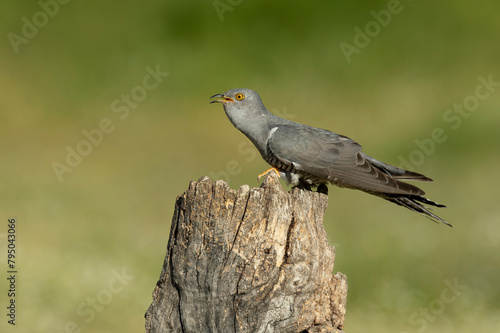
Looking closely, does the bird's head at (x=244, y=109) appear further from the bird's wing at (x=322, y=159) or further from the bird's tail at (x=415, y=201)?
the bird's tail at (x=415, y=201)

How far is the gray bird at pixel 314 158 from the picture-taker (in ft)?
15.2

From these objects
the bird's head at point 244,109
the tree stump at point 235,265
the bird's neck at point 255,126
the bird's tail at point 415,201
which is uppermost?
the bird's head at point 244,109

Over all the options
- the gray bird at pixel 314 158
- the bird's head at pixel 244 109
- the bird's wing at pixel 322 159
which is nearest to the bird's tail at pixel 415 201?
the gray bird at pixel 314 158

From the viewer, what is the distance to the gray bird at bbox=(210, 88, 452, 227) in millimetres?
4645

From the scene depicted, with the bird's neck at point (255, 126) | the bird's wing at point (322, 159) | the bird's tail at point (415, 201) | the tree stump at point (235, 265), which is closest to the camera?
the tree stump at point (235, 265)

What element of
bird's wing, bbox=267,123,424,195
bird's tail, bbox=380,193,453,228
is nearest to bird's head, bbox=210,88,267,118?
bird's wing, bbox=267,123,424,195

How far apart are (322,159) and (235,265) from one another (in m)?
1.65

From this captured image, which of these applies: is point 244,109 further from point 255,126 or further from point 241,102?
point 255,126

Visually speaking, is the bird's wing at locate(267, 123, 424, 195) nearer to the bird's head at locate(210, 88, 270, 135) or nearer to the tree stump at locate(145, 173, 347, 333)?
the bird's head at locate(210, 88, 270, 135)

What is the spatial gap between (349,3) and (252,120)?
23.4ft

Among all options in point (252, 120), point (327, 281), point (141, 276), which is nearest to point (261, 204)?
point (327, 281)

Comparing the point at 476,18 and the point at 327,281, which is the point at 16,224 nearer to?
the point at 327,281

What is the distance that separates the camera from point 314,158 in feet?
15.7

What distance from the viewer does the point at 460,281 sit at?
26.2ft
